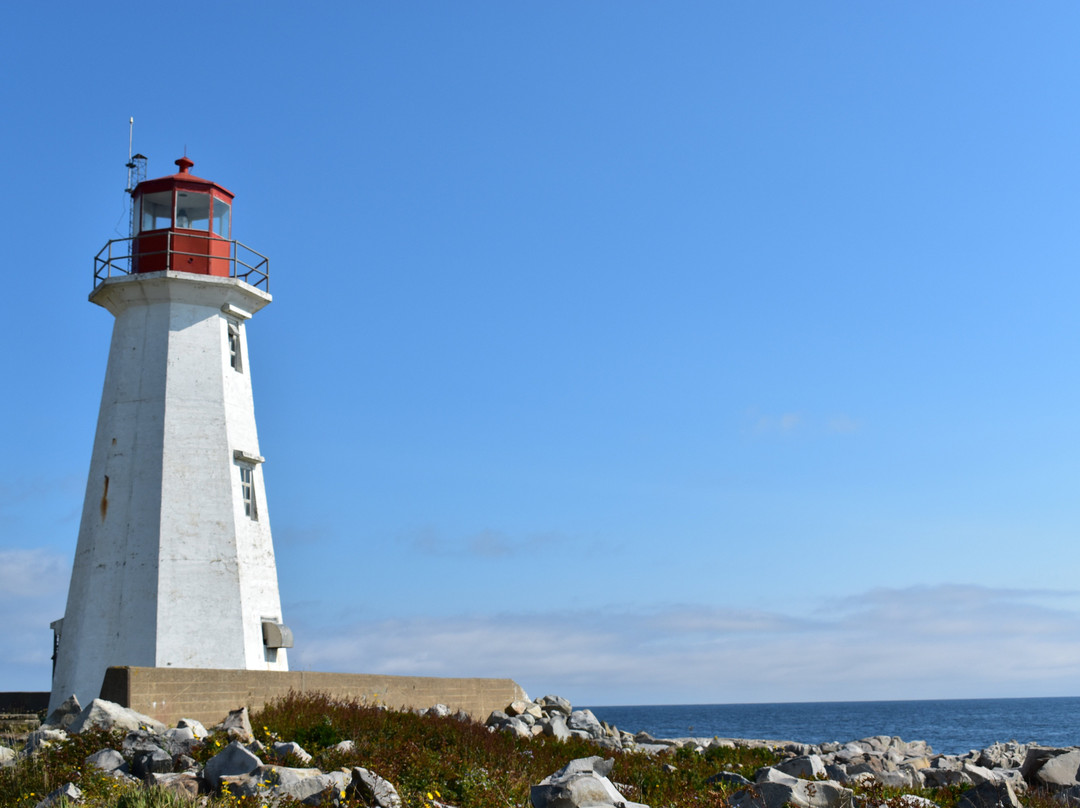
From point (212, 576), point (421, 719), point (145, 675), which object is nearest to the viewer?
point (145, 675)

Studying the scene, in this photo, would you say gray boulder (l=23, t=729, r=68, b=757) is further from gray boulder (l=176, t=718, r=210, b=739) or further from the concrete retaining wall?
gray boulder (l=176, t=718, r=210, b=739)

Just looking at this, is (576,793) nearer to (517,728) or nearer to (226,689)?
(226,689)

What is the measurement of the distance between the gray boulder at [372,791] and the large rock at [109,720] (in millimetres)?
3170

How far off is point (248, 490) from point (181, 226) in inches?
198

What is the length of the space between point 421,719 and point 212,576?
5.60 metres

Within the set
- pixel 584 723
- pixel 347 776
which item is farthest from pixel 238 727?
pixel 584 723

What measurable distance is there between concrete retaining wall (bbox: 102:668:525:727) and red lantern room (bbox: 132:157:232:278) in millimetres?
8079

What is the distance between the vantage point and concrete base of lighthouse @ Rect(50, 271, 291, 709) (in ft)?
58.2

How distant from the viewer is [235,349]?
20.3 m

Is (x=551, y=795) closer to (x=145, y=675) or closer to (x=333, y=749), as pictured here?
(x=333, y=749)

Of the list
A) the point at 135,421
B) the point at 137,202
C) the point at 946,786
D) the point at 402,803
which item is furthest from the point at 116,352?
the point at 946,786

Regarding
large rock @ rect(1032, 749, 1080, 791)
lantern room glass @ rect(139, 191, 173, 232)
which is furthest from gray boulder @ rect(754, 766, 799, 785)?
lantern room glass @ rect(139, 191, 173, 232)

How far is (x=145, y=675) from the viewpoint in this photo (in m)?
13.0

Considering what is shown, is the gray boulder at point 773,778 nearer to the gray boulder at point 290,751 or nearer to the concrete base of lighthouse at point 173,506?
the gray boulder at point 290,751
